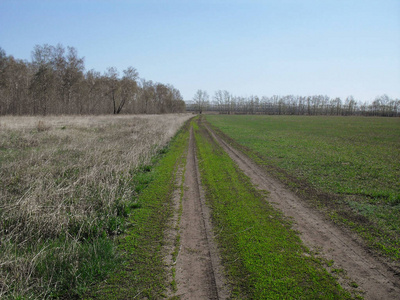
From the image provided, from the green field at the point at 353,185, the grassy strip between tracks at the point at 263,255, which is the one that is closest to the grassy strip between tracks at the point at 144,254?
the grassy strip between tracks at the point at 263,255

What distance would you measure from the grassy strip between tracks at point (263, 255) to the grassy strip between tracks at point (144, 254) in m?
1.11

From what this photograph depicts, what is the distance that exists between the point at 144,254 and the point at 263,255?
6.78ft

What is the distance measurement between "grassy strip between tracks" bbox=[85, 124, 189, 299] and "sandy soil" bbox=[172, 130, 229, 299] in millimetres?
314

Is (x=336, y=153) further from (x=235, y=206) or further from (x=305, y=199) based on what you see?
(x=235, y=206)

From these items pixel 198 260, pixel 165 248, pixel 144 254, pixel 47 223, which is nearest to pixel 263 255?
pixel 198 260

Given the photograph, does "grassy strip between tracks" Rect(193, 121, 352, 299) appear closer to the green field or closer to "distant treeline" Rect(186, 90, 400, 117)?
the green field

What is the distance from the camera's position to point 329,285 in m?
3.35

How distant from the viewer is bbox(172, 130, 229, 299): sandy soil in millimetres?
3225

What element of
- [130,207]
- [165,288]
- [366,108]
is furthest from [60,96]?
[366,108]

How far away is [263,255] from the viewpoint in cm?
404

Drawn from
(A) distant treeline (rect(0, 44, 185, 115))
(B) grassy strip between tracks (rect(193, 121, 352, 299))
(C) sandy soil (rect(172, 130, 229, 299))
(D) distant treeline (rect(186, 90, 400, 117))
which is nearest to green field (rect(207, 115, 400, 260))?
(B) grassy strip between tracks (rect(193, 121, 352, 299))

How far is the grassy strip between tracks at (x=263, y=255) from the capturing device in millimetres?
3248

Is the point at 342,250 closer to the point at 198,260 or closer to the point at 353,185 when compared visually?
the point at 198,260

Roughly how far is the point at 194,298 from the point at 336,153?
14.1 metres
